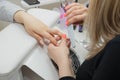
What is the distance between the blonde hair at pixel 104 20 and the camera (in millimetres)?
631

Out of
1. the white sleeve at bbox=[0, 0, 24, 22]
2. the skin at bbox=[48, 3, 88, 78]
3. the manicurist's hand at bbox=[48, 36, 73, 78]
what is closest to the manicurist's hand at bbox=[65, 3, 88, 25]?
the skin at bbox=[48, 3, 88, 78]

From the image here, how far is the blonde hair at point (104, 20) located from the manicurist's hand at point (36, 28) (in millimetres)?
210

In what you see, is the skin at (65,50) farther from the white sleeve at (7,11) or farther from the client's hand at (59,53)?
the white sleeve at (7,11)

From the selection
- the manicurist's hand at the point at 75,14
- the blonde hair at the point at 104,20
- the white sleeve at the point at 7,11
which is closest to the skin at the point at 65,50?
the manicurist's hand at the point at 75,14

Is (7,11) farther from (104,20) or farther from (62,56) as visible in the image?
(104,20)

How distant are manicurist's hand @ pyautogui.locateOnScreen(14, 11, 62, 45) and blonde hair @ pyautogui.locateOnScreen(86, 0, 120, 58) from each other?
21cm

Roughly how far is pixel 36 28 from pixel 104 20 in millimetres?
359

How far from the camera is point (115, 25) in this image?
65cm

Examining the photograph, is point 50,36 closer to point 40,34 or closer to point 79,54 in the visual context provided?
point 40,34

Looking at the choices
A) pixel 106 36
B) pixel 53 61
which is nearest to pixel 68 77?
pixel 53 61

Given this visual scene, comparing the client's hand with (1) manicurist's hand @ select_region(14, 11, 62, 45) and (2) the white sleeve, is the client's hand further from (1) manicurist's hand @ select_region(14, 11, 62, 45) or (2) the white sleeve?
(2) the white sleeve

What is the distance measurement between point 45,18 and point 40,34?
0.14 m

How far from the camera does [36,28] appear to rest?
93 centimetres

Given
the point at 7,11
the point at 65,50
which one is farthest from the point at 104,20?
the point at 7,11
